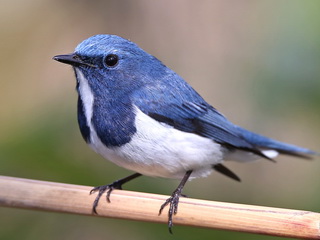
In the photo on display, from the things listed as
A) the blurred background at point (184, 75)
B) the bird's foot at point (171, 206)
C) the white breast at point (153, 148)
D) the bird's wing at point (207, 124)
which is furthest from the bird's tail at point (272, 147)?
the bird's foot at point (171, 206)

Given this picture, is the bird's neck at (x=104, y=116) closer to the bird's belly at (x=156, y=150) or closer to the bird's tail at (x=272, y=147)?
the bird's belly at (x=156, y=150)

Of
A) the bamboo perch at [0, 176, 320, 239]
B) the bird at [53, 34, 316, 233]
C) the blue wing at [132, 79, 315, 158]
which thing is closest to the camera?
the bamboo perch at [0, 176, 320, 239]

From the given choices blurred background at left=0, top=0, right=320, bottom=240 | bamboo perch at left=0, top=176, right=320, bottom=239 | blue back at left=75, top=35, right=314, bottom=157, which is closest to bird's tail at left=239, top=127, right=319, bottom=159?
blurred background at left=0, top=0, right=320, bottom=240

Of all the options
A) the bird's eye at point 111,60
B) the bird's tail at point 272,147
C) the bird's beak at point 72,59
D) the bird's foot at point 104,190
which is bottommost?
the bird's foot at point 104,190

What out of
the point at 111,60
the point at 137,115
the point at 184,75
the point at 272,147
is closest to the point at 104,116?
the point at 137,115

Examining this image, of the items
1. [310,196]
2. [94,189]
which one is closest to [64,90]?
[94,189]

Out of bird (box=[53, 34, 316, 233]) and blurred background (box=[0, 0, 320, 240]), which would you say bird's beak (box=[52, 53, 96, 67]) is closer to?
bird (box=[53, 34, 316, 233])
